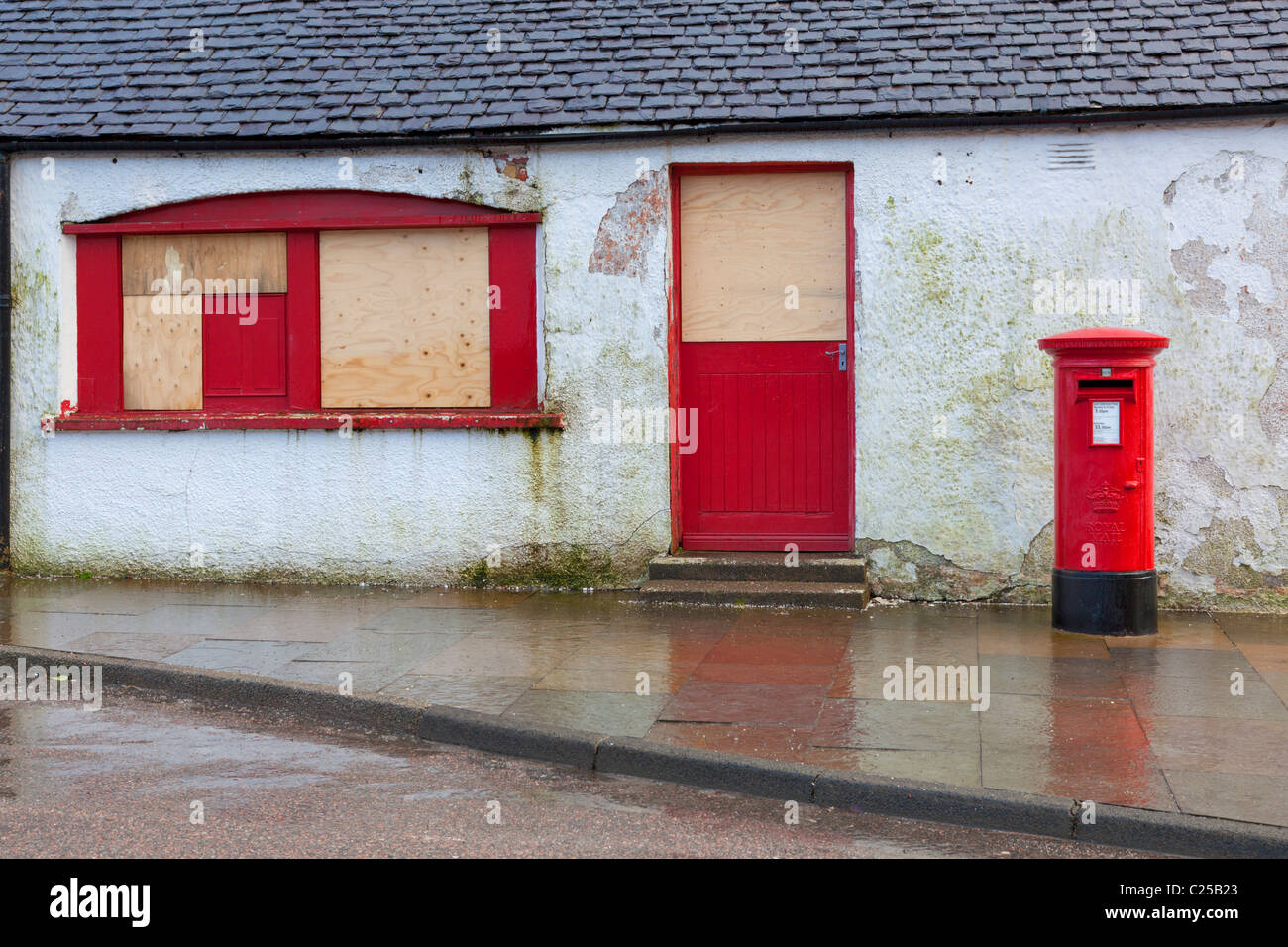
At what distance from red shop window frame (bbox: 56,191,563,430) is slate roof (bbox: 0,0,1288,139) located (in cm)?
61

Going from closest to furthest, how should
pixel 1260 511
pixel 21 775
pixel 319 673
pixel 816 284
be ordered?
pixel 21 775, pixel 319 673, pixel 1260 511, pixel 816 284

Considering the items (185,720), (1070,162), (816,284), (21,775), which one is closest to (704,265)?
(816,284)

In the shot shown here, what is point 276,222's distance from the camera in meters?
10.9

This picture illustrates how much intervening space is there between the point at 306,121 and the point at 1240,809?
8.16m

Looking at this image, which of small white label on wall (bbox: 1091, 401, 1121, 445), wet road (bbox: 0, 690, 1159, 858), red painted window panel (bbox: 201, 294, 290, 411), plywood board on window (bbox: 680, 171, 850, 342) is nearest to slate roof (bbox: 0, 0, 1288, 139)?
plywood board on window (bbox: 680, 171, 850, 342)

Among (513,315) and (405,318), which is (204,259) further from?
(513,315)

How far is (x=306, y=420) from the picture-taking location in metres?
10.8

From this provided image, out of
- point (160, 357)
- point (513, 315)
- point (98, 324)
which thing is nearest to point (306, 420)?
point (160, 357)

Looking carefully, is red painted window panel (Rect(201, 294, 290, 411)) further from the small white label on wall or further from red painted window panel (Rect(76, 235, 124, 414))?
the small white label on wall

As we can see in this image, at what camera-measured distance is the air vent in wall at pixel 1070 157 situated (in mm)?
9820

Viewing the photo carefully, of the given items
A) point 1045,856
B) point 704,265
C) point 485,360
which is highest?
point 704,265

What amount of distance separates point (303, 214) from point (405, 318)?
1115 mm
